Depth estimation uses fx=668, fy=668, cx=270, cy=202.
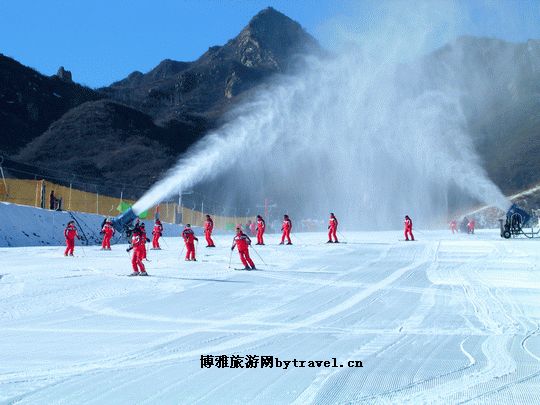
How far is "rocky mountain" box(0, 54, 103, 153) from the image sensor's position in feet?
305

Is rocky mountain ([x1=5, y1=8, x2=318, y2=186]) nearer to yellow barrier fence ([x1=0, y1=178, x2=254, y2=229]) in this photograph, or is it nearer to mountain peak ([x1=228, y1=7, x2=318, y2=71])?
mountain peak ([x1=228, y1=7, x2=318, y2=71])

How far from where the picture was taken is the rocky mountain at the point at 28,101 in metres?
92.8

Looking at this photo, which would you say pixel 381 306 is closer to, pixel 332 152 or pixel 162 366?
pixel 162 366

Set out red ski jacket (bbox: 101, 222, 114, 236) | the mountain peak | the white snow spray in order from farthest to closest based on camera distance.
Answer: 1. the mountain peak
2. the white snow spray
3. red ski jacket (bbox: 101, 222, 114, 236)

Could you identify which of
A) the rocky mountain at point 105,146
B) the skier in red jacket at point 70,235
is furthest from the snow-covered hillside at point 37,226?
→ the rocky mountain at point 105,146

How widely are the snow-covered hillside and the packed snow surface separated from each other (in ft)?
43.6

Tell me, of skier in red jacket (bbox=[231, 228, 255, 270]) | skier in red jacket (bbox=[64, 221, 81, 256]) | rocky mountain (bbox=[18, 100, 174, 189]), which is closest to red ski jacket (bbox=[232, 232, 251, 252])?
skier in red jacket (bbox=[231, 228, 255, 270])

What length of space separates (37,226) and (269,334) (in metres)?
25.8

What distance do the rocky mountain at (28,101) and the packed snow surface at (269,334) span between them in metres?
77.7

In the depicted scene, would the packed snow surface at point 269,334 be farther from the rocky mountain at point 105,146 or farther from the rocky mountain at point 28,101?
the rocky mountain at point 28,101

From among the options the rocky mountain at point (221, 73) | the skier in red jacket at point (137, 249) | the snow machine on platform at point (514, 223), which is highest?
the rocky mountain at point (221, 73)

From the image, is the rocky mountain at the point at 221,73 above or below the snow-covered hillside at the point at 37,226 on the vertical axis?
above

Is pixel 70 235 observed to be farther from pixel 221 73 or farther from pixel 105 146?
pixel 221 73

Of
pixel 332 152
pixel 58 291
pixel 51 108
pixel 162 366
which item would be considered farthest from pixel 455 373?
pixel 51 108
